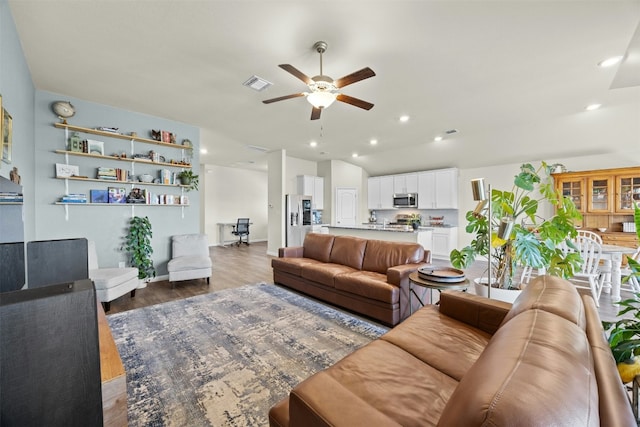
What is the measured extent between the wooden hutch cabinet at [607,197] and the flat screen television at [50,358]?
7.24 m

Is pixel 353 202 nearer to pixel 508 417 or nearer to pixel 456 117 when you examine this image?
pixel 456 117

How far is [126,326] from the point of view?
2.68 metres

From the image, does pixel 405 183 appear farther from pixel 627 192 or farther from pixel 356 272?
pixel 356 272

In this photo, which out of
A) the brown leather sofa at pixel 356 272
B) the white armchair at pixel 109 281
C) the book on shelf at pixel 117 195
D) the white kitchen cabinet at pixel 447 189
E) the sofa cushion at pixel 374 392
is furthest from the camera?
the white kitchen cabinet at pixel 447 189

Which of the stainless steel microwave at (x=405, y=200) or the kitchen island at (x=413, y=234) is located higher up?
the stainless steel microwave at (x=405, y=200)

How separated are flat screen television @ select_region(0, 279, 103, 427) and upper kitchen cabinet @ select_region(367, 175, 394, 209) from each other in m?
7.64

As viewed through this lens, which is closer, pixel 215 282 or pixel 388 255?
pixel 388 255

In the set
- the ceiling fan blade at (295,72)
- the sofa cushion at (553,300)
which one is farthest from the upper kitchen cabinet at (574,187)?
the ceiling fan blade at (295,72)

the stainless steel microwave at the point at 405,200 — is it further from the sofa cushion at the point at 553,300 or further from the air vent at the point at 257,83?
the sofa cushion at the point at 553,300

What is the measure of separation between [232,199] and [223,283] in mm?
5502

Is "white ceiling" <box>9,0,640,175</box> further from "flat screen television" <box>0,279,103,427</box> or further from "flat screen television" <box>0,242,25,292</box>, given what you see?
"flat screen television" <box>0,279,103,427</box>

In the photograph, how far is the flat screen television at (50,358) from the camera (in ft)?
2.44

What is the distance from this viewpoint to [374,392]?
3.65 feet

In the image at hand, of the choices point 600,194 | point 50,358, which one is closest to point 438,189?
point 600,194
